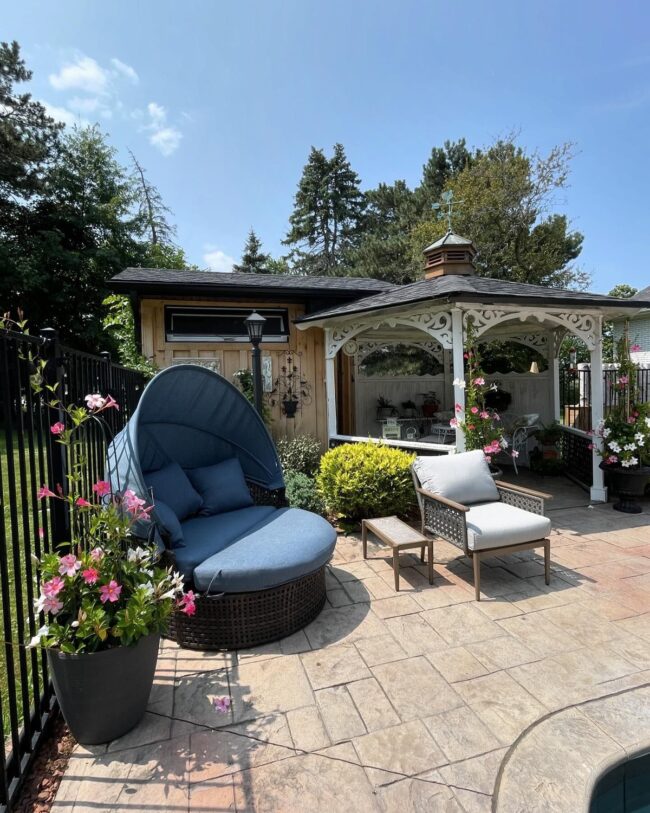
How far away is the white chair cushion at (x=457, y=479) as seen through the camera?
4203 millimetres

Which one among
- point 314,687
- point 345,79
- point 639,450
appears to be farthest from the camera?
point 345,79

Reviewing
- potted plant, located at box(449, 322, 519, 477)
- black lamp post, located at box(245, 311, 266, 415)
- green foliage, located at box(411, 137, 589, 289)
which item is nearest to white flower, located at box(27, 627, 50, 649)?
black lamp post, located at box(245, 311, 266, 415)

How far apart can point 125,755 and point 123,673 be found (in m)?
0.36

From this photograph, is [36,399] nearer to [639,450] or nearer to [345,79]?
[639,450]

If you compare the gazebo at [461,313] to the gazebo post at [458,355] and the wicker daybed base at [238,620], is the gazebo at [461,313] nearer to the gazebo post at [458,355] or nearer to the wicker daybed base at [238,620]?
the gazebo post at [458,355]

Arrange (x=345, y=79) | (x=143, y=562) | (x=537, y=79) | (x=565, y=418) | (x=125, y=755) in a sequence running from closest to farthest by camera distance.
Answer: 1. (x=125, y=755)
2. (x=143, y=562)
3. (x=537, y=79)
4. (x=345, y=79)
5. (x=565, y=418)

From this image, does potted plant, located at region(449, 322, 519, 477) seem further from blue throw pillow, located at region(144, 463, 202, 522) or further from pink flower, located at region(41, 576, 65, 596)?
pink flower, located at region(41, 576, 65, 596)

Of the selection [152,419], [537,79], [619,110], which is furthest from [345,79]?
[152,419]

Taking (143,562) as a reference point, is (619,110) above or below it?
above

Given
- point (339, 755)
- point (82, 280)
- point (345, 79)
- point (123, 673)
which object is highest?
point (345, 79)

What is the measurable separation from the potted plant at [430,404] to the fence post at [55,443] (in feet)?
26.2

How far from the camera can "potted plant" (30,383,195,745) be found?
6.66 ft

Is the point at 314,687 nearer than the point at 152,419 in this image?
Yes

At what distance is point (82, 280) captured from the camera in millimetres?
15586
